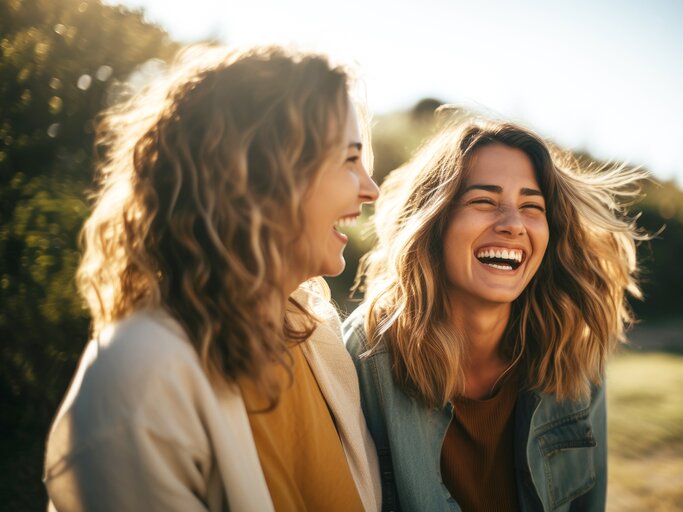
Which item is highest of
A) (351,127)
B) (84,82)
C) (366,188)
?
(84,82)

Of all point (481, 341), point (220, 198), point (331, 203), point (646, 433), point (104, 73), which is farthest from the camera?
point (646, 433)

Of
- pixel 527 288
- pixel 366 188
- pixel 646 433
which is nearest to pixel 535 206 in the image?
pixel 527 288

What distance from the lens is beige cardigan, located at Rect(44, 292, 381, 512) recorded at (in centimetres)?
138

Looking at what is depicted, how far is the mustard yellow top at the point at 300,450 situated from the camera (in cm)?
173

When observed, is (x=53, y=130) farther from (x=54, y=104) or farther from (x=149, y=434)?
(x=149, y=434)

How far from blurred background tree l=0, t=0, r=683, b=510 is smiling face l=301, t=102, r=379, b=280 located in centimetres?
135

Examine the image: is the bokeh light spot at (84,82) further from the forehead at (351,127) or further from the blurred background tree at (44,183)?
the forehead at (351,127)

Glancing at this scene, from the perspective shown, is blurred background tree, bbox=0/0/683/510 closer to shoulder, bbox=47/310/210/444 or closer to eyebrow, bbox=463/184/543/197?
eyebrow, bbox=463/184/543/197

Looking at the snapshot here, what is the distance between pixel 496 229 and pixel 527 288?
22.5 inches

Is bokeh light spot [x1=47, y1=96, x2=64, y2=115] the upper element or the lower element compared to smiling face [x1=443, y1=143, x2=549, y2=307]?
upper

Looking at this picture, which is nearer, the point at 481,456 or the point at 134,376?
the point at 134,376

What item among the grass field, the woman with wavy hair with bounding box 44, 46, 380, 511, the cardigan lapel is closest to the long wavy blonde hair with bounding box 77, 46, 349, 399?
the woman with wavy hair with bounding box 44, 46, 380, 511

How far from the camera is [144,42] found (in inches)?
166

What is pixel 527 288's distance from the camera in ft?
9.45
